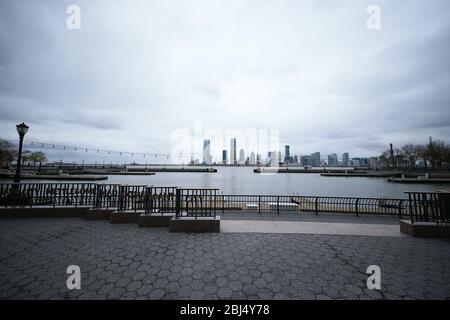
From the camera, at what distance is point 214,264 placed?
15.4ft

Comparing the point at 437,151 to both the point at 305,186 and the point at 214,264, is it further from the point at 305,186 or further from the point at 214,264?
the point at 214,264

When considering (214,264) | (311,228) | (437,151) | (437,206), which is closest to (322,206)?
(437,206)

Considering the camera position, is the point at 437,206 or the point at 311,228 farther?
the point at 311,228

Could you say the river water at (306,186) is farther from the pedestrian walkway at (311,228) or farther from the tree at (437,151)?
the tree at (437,151)

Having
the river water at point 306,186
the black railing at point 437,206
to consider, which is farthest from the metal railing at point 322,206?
the river water at point 306,186

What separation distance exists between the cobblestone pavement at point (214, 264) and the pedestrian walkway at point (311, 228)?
0.50 metres

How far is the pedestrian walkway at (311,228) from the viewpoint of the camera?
7230 millimetres

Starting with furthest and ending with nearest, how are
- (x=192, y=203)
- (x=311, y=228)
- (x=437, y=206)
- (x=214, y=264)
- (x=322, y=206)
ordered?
(x=322, y=206)
(x=192, y=203)
(x=311, y=228)
(x=437, y=206)
(x=214, y=264)

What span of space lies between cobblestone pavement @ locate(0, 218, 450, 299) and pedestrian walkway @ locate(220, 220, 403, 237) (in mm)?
501

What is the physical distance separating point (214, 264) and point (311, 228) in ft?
17.0

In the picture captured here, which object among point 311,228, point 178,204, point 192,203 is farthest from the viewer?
point 192,203
